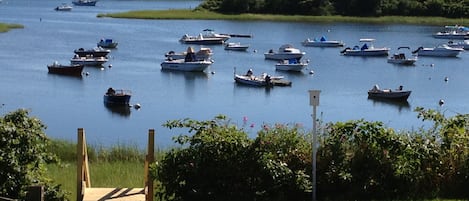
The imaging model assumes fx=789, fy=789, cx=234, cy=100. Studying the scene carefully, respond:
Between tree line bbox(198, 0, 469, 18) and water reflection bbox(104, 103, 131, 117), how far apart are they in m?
80.8

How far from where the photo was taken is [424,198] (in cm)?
1130

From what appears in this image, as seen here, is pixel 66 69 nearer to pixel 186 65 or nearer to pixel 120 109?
pixel 186 65

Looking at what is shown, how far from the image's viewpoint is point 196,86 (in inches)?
2044

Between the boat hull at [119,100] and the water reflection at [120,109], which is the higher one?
the boat hull at [119,100]

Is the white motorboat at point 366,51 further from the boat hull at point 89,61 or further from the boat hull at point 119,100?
the boat hull at point 119,100

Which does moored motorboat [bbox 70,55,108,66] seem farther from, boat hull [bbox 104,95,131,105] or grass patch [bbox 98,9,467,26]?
grass patch [bbox 98,9,467,26]

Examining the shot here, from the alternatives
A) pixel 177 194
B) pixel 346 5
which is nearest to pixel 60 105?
pixel 177 194

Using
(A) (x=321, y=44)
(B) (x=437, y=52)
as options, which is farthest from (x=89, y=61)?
(B) (x=437, y=52)

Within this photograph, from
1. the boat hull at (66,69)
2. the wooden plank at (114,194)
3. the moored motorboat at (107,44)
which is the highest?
the wooden plank at (114,194)

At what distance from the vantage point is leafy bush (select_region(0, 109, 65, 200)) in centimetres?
1036

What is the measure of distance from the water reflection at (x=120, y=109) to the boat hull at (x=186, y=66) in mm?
17227

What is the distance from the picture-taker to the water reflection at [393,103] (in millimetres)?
43844

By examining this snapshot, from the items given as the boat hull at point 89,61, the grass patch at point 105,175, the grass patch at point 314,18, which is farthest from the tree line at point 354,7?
the grass patch at point 105,175

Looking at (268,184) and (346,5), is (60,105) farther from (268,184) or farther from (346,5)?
(346,5)
